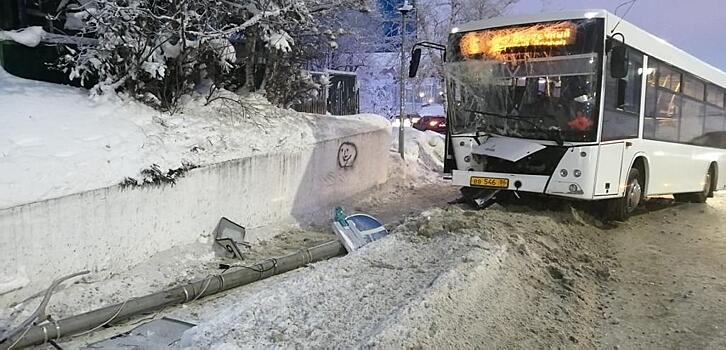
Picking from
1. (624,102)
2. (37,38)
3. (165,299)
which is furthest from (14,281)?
(624,102)

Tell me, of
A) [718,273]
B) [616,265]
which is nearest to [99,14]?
[616,265]

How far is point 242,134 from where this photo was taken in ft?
31.3

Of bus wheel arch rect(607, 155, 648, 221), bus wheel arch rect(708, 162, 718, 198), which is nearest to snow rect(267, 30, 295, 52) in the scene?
bus wheel arch rect(607, 155, 648, 221)

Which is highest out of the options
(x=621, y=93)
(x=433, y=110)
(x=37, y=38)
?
(x=37, y=38)

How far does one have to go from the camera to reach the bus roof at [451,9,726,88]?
8.71 m

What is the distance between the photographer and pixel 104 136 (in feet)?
25.0

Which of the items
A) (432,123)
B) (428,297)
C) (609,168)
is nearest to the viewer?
(428,297)

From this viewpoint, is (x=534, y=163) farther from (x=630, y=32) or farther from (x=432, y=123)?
(x=432, y=123)

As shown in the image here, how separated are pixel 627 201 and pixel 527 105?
2.43m

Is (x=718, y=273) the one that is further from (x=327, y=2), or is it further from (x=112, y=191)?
(x=327, y=2)

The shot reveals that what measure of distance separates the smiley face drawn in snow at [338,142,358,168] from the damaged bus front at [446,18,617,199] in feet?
8.06

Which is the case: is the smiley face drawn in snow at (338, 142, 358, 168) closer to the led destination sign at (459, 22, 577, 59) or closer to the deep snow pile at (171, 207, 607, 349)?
the led destination sign at (459, 22, 577, 59)

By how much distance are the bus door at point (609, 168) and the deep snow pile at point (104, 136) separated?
196 inches

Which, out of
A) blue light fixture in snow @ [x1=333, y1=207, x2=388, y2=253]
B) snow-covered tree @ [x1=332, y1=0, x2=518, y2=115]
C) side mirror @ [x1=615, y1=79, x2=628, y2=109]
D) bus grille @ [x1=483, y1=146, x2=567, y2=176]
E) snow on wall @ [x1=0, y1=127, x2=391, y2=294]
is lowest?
blue light fixture in snow @ [x1=333, y1=207, x2=388, y2=253]
